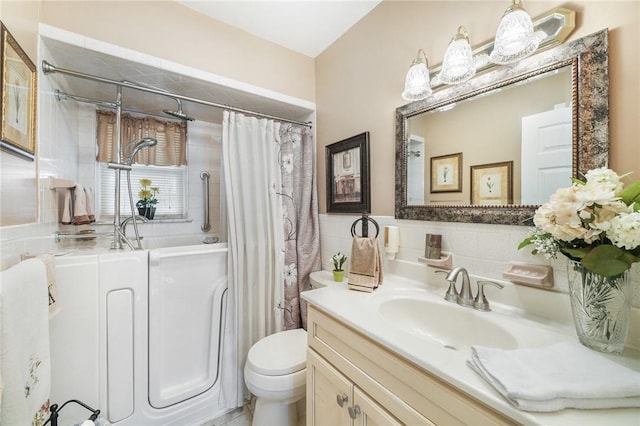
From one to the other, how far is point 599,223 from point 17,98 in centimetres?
185

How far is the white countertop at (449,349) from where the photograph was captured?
481mm

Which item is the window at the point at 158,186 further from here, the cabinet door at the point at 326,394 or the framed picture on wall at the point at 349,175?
the cabinet door at the point at 326,394

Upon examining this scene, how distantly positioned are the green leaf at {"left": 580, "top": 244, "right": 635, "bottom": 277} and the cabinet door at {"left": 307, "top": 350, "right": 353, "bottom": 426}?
2.65ft

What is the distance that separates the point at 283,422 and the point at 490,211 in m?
1.46

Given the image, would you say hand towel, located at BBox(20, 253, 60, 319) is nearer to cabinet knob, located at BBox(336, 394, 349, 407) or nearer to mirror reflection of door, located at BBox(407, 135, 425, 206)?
cabinet knob, located at BBox(336, 394, 349, 407)

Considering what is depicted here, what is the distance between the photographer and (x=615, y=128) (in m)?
0.76

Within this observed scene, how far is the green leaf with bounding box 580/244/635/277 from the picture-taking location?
61cm

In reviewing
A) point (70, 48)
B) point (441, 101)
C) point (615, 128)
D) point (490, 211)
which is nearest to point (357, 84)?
point (441, 101)

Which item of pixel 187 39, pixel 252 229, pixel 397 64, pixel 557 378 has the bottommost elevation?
pixel 557 378

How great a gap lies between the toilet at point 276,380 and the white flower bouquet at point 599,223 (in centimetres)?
123

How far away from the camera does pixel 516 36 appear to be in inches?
34.5

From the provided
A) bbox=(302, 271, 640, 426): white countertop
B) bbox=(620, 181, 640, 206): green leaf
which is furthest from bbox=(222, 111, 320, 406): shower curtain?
bbox=(620, 181, 640, 206): green leaf

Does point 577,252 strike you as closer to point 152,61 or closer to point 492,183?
point 492,183

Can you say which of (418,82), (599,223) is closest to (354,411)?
(599,223)
